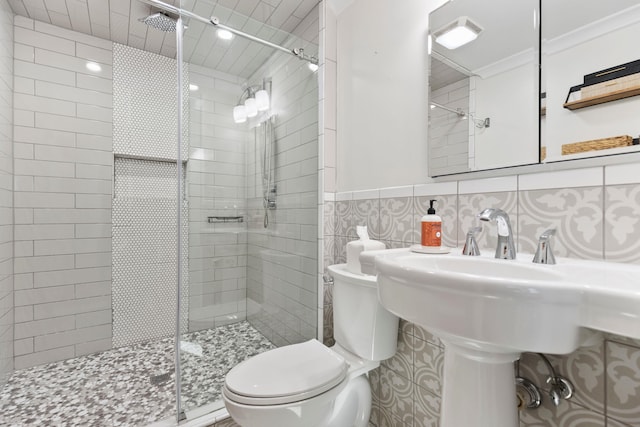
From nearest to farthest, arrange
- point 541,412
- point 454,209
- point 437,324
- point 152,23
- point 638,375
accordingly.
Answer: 1. point 437,324
2. point 638,375
3. point 541,412
4. point 454,209
5. point 152,23

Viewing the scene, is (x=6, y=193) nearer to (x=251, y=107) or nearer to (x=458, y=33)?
(x=251, y=107)

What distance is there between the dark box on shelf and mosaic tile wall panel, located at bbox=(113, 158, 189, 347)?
2256 mm

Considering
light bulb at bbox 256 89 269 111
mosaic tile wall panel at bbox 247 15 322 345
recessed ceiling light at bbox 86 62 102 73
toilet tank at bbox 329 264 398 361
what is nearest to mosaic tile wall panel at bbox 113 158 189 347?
recessed ceiling light at bbox 86 62 102 73

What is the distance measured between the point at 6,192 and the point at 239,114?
1.53m

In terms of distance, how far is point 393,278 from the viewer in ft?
2.15

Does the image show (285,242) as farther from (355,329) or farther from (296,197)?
(355,329)

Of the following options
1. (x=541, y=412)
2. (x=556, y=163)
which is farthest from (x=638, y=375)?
(x=556, y=163)

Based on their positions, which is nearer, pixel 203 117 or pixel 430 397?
pixel 430 397

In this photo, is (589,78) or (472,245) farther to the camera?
(472,245)

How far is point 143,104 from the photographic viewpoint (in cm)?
227

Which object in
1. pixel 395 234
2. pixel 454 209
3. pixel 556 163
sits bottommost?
pixel 395 234

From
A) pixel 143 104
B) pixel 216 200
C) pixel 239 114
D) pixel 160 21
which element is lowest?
pixel 216 200

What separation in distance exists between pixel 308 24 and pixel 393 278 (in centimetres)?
187

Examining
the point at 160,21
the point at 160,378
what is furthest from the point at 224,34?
the point at 160,378
